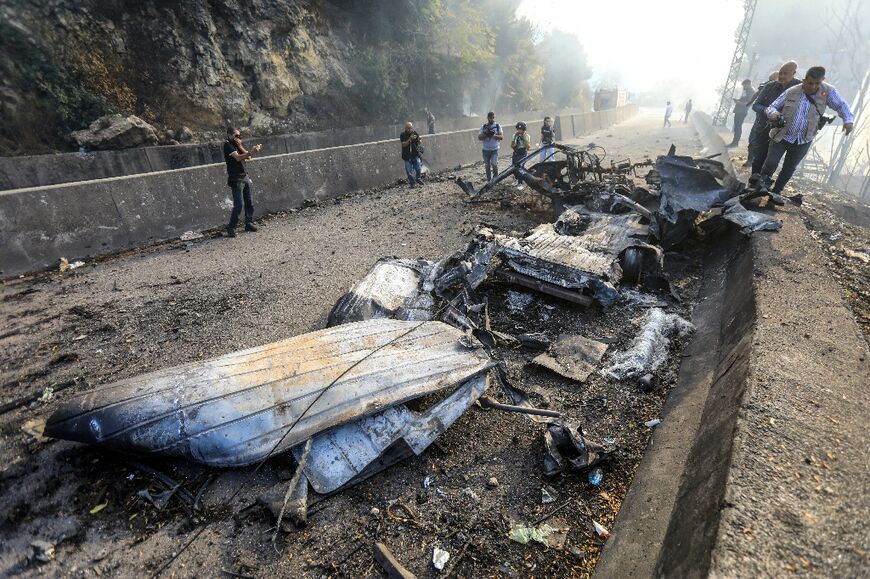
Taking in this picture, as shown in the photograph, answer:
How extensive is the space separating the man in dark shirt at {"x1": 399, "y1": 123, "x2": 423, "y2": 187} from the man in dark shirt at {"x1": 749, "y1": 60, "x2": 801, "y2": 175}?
667cm

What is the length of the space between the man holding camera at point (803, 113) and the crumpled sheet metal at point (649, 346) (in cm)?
348

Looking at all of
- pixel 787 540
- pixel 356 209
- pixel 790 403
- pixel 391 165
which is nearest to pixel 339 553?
pixel 787 540

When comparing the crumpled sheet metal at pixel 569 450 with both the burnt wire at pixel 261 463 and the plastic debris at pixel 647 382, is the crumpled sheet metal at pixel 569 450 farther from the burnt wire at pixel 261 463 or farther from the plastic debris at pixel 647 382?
the burnt wire at pixel 261 463

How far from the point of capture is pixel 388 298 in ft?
12.1

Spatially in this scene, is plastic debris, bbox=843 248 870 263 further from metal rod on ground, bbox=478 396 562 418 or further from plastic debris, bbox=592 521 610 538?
plastic debris, bbox=592 521 610 538

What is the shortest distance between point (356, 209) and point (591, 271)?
5.55 meters

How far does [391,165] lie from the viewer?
1075cm

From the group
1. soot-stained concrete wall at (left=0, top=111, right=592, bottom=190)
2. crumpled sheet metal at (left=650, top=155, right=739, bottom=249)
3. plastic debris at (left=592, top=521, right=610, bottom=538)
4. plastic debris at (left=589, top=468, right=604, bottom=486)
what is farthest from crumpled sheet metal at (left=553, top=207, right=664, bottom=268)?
soot-stained concrete wall at (left=0, top=111, right=592, bottom=190)

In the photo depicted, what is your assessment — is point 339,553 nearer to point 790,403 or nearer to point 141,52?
point 790,403

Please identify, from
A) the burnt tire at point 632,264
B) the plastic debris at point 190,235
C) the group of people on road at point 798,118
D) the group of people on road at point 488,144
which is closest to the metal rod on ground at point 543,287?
the burnt tire at point 632,264

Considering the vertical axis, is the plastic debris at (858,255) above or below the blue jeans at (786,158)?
below

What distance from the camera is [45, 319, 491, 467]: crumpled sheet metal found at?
7.29 feet

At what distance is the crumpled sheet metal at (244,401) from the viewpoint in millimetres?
2223

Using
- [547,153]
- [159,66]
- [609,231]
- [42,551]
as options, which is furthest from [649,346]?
[159,66]
